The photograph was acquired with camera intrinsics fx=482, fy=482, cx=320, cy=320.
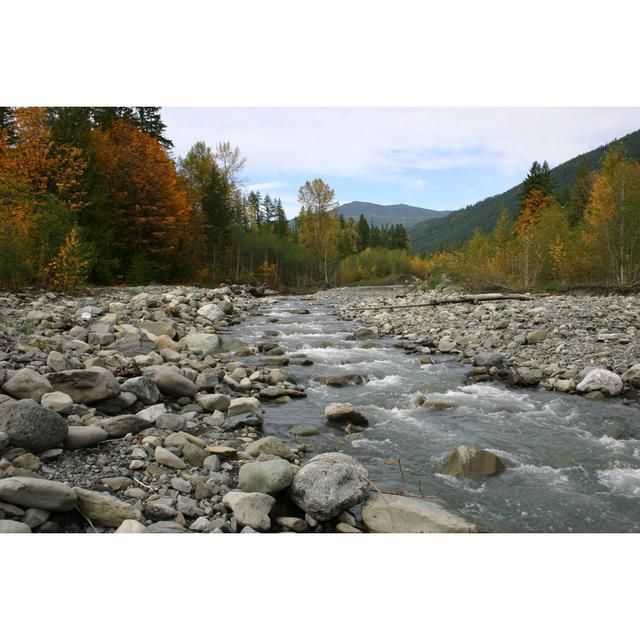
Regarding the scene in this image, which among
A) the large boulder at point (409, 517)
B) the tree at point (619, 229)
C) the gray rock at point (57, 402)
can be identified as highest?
the tree at point (619, 229)

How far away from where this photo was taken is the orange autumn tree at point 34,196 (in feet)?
38.1

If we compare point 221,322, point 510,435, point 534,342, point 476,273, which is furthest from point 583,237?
point 510,435

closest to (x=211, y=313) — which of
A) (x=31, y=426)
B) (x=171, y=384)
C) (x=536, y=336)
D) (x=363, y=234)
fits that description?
(x=171, y=384)

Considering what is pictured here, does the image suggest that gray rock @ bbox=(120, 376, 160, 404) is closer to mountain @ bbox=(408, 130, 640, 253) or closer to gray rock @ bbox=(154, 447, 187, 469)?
gray rock @ bbox=(154, 447, 187, 469)

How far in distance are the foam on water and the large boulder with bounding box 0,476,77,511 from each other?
3.98m

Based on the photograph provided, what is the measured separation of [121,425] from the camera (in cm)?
427

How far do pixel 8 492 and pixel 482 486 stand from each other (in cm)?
335

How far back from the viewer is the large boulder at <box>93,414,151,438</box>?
4.18m

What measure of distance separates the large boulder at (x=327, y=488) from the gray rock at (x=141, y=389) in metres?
2.42

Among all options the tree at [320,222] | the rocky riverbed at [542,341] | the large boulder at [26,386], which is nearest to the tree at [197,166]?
the tree at [320,222]

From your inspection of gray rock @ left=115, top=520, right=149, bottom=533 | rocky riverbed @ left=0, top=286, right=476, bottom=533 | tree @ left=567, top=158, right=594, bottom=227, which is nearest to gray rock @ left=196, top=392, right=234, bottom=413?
rocky riverbed @ left=0, top=286, right=476, bottom=533

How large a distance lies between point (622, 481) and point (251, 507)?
3080 mm

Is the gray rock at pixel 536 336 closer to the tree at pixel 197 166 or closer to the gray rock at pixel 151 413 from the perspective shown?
the gray rock at pixel 151 413

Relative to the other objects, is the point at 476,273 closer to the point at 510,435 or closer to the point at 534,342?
the point at 534,342
